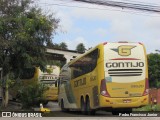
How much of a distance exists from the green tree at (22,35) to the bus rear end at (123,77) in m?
5.70

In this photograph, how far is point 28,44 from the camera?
933 inches

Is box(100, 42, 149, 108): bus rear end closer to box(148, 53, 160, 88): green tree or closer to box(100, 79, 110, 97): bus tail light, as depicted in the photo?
box(100, 79, 110, 97): bus tail light

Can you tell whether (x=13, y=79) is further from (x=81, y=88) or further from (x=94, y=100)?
(x=94, y=100)

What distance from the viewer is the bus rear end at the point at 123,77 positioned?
1966cm

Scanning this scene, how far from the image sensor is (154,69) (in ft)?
206

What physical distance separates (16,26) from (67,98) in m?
6.29

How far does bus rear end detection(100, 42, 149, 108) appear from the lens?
19656 millimetres

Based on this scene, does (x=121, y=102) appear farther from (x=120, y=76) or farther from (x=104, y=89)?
(x=120, y=76)

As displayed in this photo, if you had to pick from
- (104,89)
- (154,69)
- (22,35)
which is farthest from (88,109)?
(154,69)

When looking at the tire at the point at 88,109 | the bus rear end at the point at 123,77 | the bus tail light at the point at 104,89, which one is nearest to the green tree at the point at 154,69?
the tire at the point at 88,109

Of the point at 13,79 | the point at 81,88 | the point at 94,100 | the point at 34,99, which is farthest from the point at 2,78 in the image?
the point at 94,100

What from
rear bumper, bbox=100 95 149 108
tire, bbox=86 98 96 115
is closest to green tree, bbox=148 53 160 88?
tire, bbox=86 98 96 115

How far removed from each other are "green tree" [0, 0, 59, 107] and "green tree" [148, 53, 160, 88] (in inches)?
1529

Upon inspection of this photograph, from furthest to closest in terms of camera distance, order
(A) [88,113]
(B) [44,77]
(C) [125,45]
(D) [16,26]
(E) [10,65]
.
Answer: (B) [44,77] < (E) [10,65] < (D) [16,26] < (A) [88,113] < (C) [125,45]
